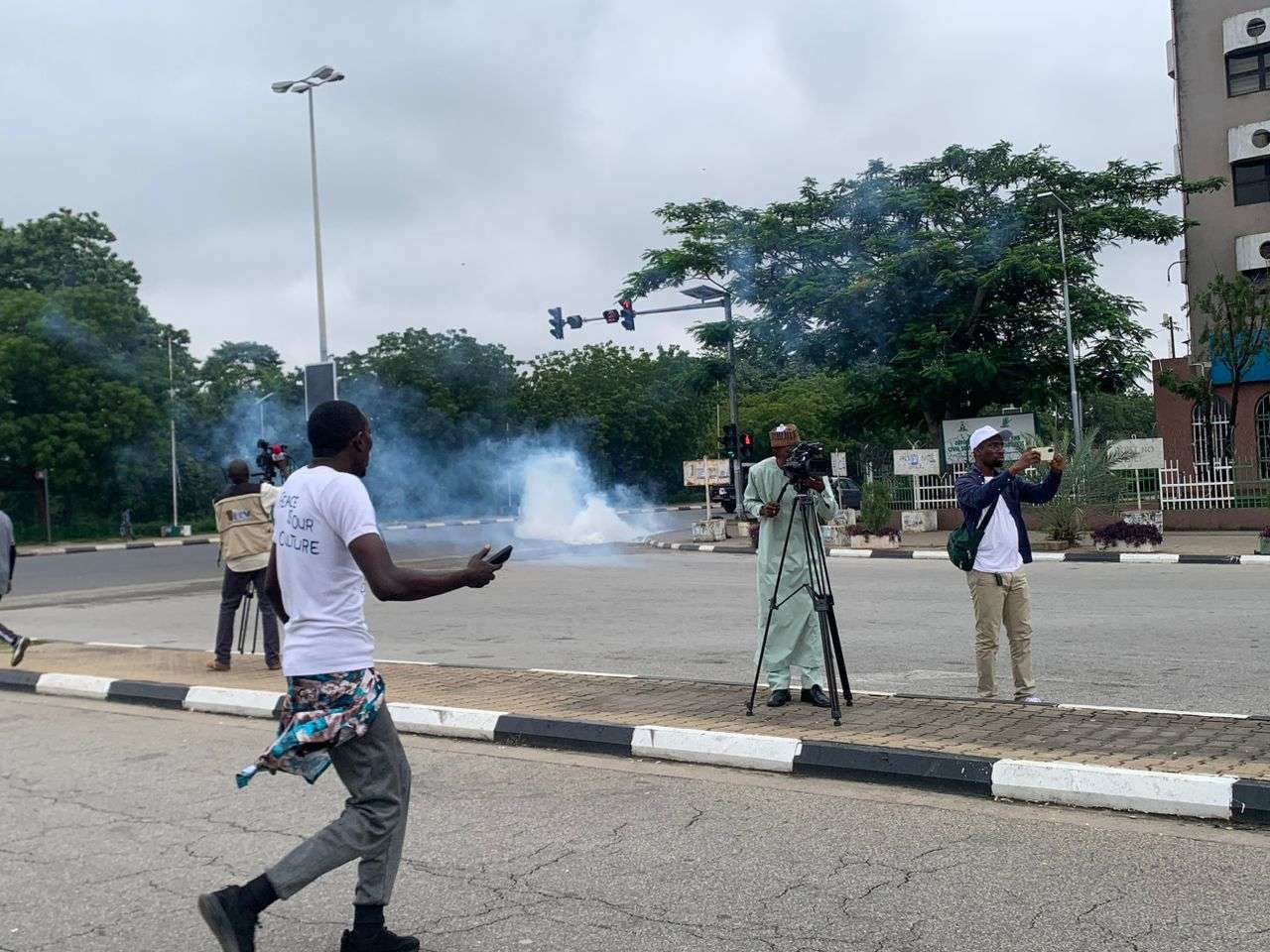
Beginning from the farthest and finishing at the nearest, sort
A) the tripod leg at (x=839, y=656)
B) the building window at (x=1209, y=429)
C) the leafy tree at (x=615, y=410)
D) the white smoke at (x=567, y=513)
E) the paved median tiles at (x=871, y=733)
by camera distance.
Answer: the leafy tree at (x=615, y=410)
the white smoke at (x=567, y=513)
the building window at (x=1209, y=429)
the tripod leg at (x=839, y=656)
the paved median tiles at (x=871, y=733)

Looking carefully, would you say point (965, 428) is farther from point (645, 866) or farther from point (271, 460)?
point (645, 866)

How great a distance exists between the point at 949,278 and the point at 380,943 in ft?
92.0

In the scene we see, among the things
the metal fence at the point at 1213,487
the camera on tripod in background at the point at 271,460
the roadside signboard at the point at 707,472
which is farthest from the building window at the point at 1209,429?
the camera on tripod in background at the point at 271,460

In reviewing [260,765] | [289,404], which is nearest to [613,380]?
[289,404]

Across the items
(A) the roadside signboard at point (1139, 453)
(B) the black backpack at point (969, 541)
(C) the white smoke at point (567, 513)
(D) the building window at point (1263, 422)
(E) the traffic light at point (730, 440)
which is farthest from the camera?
(C) the white smoke at point (567, 513)

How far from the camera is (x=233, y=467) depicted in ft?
34.2

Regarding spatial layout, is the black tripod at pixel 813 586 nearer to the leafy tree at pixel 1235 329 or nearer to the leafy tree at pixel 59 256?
the leafy tree at pixel 1235 329

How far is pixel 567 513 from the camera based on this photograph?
36.0 m

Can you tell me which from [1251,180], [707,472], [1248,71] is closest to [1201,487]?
[707,472]

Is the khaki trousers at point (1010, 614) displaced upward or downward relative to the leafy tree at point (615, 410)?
downward

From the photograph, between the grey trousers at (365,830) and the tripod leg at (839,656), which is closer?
the grey trousers at (365,830)

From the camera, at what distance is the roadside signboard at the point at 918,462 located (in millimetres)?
28812

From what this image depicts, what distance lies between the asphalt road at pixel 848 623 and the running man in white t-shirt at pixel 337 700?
533 cm

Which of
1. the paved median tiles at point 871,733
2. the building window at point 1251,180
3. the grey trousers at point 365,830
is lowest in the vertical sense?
the paved median tiles at point 871,733
